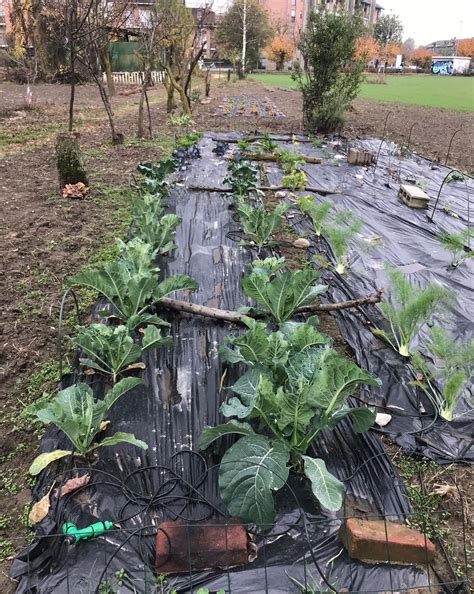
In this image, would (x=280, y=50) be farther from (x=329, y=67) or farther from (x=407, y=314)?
(x=407, y=314)

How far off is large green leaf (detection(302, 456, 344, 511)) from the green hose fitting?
0.97 m

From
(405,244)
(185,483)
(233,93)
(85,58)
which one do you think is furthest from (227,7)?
(185,483)

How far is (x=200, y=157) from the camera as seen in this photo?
9.10m

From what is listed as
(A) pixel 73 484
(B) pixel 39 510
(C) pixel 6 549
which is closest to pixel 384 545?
(A) pixel 73 484

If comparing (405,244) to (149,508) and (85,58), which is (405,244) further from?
(85,58)

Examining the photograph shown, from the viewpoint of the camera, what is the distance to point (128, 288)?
3457 millimetres

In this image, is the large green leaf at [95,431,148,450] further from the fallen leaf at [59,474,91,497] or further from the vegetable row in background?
the fallen leaf at [59,474,91,497]

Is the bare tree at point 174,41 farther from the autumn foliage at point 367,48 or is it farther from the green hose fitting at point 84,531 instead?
the green hose fitting at point 84,531

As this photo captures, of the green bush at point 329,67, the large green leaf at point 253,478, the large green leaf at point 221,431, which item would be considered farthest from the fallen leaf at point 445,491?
the green bush at point 329,67

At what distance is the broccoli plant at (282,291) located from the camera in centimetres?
344

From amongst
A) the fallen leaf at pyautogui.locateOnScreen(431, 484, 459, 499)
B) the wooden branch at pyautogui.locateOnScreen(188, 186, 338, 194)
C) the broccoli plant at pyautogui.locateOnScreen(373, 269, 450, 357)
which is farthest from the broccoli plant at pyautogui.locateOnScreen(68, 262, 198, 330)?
the wooden branch at pyautogui.locateOnScreen(188, 186, 338, 194)

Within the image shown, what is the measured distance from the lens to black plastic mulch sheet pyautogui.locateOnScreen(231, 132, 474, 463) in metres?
2.89

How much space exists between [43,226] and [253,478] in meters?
4.59

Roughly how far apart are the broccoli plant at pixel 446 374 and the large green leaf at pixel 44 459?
2274mm
